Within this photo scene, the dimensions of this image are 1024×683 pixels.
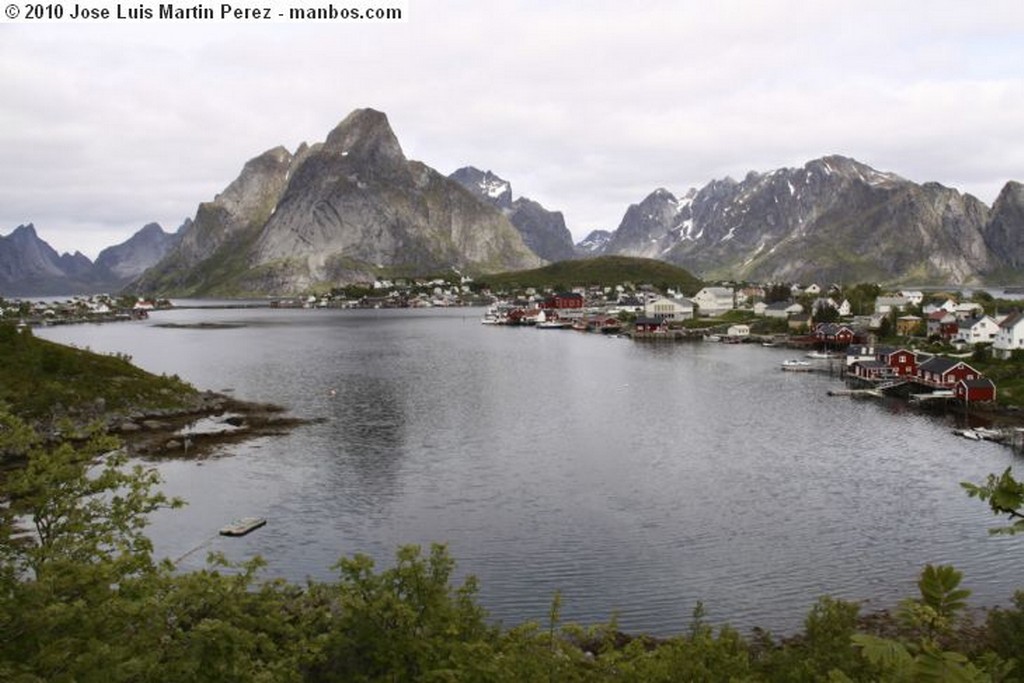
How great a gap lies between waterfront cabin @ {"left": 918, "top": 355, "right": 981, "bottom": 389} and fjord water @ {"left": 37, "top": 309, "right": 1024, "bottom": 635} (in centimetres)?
766

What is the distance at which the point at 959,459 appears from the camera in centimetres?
5722

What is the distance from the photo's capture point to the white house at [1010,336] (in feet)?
310

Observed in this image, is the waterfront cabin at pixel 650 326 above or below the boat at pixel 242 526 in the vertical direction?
above

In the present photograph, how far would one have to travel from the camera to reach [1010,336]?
95.9 m

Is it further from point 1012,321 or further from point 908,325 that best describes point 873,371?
point 908,325

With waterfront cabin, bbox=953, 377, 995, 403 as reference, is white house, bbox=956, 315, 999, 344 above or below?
above

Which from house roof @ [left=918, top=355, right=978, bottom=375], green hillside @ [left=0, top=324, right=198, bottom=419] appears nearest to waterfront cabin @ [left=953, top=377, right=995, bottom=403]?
house roof @ [left=918, top=355, right=978, bottom=375]

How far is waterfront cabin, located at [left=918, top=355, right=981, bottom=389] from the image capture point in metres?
82.5

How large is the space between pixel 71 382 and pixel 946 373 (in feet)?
302

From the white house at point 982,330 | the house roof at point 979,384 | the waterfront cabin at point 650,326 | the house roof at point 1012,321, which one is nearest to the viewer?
the house roof at point 979,384

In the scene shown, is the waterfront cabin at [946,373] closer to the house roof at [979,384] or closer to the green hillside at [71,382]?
the house roof at [979,384]

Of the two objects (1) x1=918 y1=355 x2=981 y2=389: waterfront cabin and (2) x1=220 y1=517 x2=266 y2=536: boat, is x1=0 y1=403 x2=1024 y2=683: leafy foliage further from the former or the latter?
(1) x1=918 y1=355 x2=981 y2=389: waterfront cabin

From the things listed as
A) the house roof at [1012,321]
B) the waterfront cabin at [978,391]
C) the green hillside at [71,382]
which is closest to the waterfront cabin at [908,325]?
the house roof at [1012,321]

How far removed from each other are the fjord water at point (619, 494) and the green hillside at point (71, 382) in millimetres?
12338
